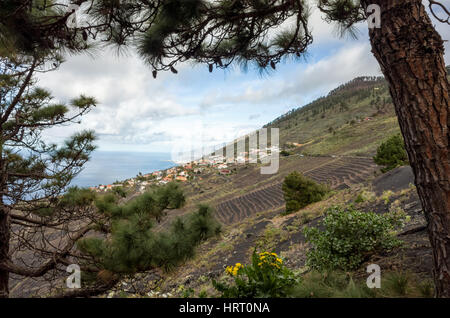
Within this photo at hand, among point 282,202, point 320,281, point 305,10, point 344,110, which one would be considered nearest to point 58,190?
point 320,281


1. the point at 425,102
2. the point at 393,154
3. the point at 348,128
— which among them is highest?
the point at 348,128

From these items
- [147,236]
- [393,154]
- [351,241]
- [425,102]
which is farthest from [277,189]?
[425,102]

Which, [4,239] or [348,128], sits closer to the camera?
[4,239]

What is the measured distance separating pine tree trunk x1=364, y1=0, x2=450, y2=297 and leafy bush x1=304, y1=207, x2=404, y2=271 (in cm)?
114

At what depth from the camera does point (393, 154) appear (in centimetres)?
1308

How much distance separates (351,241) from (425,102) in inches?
71.3

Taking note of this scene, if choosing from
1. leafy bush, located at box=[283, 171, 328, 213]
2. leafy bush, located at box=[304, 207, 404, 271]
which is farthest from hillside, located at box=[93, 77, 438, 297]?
leafy bush, located at box=[283, 171, 328, 213]

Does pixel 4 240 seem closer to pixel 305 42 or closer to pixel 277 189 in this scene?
pixel 305 42

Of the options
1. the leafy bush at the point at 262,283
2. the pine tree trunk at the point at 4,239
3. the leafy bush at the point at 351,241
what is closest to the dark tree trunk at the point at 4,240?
the pine tree trunk at the point at 4,239

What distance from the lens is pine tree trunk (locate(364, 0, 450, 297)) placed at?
145cm

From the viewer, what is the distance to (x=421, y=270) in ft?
7.09

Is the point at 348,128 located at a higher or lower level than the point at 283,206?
higher

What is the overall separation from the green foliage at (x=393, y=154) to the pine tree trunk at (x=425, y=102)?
43.7 feet
